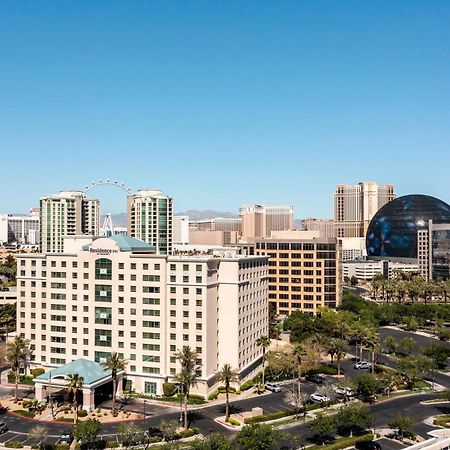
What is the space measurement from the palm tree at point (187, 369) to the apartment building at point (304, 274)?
90679mm

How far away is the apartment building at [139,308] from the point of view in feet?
340

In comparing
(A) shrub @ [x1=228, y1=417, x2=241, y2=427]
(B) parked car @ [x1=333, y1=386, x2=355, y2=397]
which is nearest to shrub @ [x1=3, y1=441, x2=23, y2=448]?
(A) shrub @ [x1=228, y1=417, x2=241, y2=427]

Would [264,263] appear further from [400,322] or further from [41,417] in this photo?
[400,322]

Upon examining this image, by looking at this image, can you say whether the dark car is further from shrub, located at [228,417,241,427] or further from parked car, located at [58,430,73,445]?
parked car, located at [58,430,73,445]

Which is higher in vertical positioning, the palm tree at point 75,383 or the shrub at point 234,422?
the palm tree at point 75,383

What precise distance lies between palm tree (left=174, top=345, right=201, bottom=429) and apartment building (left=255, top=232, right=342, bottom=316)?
90.7m

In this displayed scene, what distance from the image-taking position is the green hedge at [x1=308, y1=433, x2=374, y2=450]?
76650mm

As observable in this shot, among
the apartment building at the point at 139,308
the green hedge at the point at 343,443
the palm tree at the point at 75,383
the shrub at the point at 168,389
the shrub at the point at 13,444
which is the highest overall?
the apartment building at the point at 139,308

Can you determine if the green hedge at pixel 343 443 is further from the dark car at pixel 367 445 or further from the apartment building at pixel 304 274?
the apartment building at pixel 304 274

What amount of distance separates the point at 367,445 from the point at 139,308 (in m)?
49.5

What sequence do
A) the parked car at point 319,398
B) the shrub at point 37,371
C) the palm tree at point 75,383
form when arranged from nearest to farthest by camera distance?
1. the palm tree at point 75,383
2. the parked car at point 319,398
3. the shrub at point 37,371

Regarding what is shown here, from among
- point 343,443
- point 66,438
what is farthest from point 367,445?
point 66,438

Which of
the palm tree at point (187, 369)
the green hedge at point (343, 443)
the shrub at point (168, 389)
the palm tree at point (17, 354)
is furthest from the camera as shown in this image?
the palm tree at point (17, 354)

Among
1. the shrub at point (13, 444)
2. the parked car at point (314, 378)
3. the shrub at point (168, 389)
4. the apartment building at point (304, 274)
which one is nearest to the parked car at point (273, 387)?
the parked car at point (314, 378)
